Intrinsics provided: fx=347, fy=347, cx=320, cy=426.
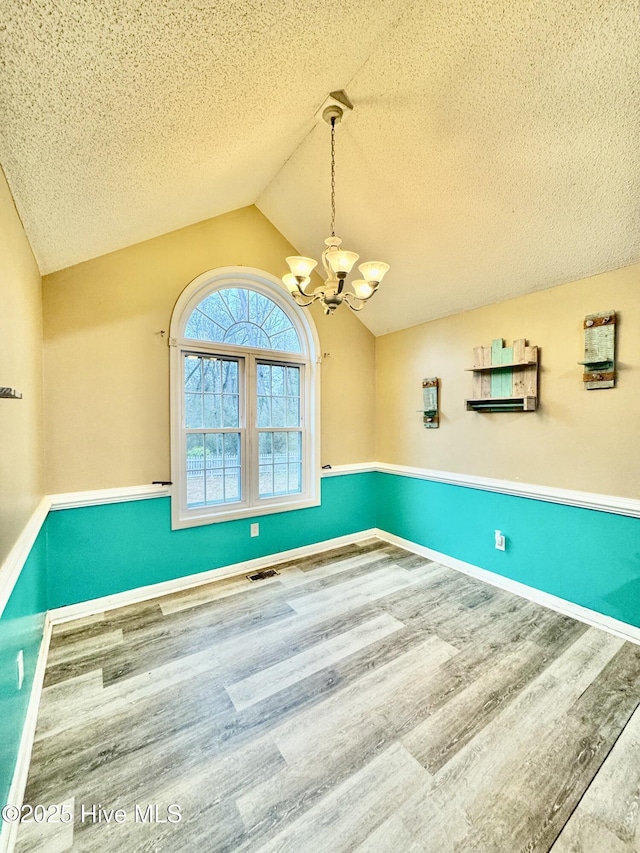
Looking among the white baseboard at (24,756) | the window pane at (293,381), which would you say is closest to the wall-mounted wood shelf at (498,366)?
the window pane at (293,381)

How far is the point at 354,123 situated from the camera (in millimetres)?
2139

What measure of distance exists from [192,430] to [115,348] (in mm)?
857

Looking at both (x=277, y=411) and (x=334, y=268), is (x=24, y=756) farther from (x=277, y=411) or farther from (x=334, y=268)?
(x=277, y=411)

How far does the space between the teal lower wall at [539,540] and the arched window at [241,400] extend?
3.96 ft

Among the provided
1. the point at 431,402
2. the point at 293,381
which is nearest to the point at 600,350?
the point at 431,402

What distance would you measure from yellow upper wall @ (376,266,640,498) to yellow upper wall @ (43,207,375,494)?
1923mm

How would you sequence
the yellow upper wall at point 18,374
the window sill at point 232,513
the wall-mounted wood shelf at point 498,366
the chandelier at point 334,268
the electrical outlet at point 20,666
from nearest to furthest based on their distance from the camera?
the yellow upper wall at point 18,374 → the electrical outlet at point 20,666 → the chandelier at point 334,268 → the wall-mounted wood shelf at point 498,366 → the window sill at point 232,513

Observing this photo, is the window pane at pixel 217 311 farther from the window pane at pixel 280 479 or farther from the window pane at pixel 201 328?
the window pane at pixel 280 479

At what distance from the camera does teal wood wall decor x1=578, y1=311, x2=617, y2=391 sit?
7.57 feet

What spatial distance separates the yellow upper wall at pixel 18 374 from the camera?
134 centimetres

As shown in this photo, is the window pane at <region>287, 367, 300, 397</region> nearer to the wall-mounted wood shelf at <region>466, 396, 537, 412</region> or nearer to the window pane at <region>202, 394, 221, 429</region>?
the window pane at <region>202, 394, 221, 429</region>

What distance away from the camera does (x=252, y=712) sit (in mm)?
1710

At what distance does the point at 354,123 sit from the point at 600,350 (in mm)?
2167

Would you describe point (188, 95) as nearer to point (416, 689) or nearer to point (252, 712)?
point (252, 712)
